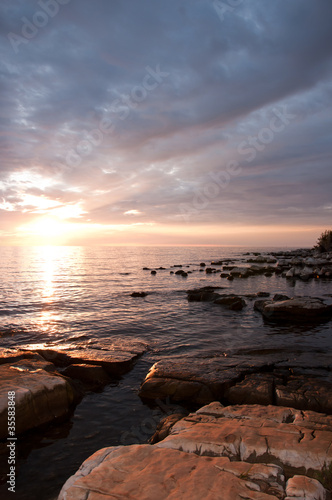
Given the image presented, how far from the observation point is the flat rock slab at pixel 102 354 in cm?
1102

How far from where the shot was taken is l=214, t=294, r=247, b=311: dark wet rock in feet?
73.6

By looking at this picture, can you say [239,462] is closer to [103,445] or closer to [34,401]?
[103,445]

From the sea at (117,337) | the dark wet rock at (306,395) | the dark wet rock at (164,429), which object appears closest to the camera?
the dark wet rock at (164,429)

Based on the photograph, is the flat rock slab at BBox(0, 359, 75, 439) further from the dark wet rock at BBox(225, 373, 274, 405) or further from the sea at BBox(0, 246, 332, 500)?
the dark wet rock at BBox(225, 373, 274, 405)

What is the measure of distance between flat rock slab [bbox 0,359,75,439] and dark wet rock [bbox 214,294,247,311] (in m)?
16.4

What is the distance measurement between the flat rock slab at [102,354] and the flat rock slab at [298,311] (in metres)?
10.3

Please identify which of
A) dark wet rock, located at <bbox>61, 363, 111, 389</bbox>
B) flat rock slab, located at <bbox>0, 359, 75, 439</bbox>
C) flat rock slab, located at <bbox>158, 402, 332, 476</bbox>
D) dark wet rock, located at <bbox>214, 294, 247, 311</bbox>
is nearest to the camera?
flat rock slab, located at <bbox>158, 402, 332, 476</bbox>

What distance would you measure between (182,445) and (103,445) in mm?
2846

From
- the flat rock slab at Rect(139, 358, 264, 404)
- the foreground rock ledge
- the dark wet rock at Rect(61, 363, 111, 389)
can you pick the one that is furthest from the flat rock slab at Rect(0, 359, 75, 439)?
the foreground rock ledge

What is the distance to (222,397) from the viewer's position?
28.7 ft

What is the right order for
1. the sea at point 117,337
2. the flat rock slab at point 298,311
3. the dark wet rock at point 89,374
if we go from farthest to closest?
the flat rock slab at point 298,311
the dark wet rock at point 89,374
the sea at point 117,337

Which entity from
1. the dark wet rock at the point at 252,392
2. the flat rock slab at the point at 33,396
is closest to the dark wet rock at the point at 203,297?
the dark wet rock at the point at 252,392

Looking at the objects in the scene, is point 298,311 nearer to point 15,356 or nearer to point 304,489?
point 304,489

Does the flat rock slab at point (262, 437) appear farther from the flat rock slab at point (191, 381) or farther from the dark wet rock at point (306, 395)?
the flat rock slab at point (191, 381)
